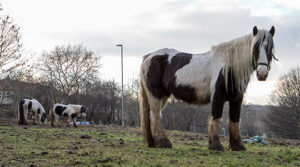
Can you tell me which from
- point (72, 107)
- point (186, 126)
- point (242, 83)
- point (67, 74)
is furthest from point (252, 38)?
point (186, 126)

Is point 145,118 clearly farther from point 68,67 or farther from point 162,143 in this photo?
point 68,67

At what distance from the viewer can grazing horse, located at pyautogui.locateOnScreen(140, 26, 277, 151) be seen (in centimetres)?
687

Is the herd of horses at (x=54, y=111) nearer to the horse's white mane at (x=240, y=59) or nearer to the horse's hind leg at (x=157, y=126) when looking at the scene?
the horse's hind leg at (x=157, y=126)

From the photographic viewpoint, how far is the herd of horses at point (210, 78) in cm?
686

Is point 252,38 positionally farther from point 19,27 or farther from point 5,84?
point 5,84

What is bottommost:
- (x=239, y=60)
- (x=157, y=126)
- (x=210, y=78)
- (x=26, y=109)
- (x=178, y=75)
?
(x=157, y=126)

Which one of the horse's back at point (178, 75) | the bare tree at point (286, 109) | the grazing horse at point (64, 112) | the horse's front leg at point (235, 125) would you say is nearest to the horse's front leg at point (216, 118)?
the horse's back at point (178, 75)

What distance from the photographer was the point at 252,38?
7.06m

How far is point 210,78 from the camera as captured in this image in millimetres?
7277

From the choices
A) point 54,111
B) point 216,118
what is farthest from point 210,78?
point 54,111

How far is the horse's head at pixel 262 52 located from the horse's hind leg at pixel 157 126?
2.69 metres

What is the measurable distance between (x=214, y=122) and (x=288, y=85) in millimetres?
37684

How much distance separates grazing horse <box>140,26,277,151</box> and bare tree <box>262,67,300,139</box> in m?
35.0

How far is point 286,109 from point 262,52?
122 ft
